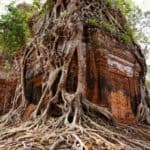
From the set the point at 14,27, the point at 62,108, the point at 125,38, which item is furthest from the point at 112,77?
the point at 14,27

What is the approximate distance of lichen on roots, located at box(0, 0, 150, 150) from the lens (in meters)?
4.74

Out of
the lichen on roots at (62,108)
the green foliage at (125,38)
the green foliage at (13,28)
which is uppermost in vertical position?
the green foliage at (13,28)

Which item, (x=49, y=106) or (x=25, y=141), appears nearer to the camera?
(x=25, y=141)

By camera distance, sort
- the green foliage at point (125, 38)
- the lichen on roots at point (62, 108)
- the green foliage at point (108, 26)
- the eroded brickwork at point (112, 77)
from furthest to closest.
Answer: the green foliage at point (125, 38), the green foliage at point (108, 26), the eroded brickwork at point (112, 77), the lichen on roots at point (62, 108)

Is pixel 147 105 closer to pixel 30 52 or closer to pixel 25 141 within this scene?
pixel 30 52

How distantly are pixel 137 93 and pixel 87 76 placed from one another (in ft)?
4.96

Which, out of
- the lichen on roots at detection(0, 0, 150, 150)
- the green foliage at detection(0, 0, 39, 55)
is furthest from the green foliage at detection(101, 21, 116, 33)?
the green foliage at detection(0, 0, 39, 55)

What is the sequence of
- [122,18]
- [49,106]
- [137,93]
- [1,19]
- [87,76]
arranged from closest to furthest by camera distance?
1. [49,106]
2. [87,76]
3. [137,93]
4. [122,18]
5. [1,19]

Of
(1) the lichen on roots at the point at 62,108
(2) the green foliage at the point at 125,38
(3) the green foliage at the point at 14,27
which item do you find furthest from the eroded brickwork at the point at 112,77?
(3) the green foliage at the point at 14,27

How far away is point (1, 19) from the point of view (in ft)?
30.9

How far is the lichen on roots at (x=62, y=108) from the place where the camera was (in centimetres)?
474

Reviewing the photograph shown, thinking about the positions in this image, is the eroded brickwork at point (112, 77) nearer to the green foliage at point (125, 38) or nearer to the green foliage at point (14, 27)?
the green foliage at point (125, 38)

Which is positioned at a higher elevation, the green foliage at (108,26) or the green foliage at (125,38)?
the green foliage at (108,26)

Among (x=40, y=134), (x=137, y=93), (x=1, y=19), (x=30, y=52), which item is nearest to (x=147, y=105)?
(x=137, y=93)
